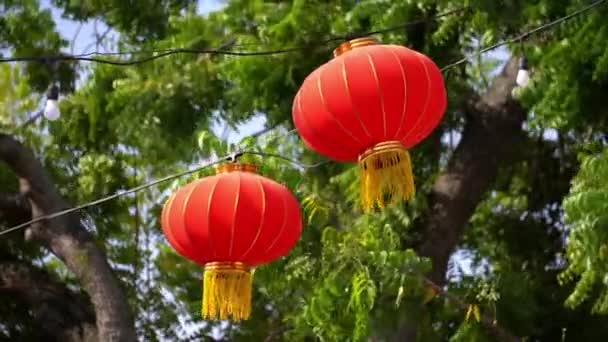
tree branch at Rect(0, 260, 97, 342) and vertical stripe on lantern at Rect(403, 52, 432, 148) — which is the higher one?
tree branch at Rect(0, 260, 97, 342)

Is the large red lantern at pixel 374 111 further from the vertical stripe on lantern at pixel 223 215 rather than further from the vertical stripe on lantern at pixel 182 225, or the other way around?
the vertical stripe on lantern at pixel 182 225

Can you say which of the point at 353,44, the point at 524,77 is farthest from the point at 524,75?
the point at 353,44

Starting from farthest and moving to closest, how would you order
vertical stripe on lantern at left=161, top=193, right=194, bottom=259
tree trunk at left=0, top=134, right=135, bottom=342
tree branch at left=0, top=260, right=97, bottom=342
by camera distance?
1. tree branch at left=0, top=260, right=97, bottom=342
2. tree trunk at left=0, top=134, right=135, bottom=342
3. vertical stripe on lantern at left=161, top=193, right=194, bottom=259

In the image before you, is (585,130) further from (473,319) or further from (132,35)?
(132,35)

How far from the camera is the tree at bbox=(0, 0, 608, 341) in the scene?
4.18 metres

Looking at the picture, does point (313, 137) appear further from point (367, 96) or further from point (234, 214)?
point (234, 214)

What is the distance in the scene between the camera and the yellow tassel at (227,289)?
288 cm

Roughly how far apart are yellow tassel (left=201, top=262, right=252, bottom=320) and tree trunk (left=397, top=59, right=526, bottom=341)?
1900mm

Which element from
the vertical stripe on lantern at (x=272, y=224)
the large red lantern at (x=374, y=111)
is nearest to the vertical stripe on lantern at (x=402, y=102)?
the large red lantern at (x=374, y=111)

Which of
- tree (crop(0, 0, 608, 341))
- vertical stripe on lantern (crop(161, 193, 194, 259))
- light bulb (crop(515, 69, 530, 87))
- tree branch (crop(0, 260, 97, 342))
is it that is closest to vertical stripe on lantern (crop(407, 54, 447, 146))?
vertical stripe on lantern (crop(161, 193, 194, 259))

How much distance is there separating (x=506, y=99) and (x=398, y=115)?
238 centimetres

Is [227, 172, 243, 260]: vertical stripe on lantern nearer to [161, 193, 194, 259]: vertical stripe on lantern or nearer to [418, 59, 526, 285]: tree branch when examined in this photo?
[161, 193, 194, 259]: vertical stripe on lantern

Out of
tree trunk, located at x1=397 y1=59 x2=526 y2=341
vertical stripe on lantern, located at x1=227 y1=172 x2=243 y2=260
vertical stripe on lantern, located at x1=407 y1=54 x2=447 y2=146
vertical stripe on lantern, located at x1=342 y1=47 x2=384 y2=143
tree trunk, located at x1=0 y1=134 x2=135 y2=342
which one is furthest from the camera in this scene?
tree trunk, located at x1=397 y1=59 x2=526 y2=341

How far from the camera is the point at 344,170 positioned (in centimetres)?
482
